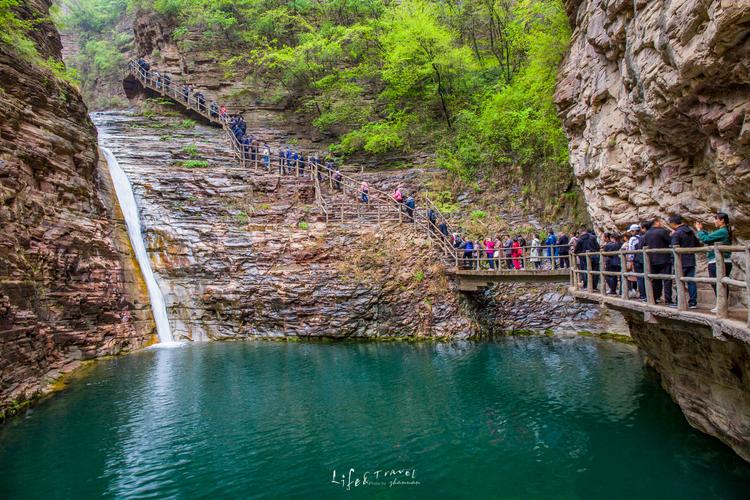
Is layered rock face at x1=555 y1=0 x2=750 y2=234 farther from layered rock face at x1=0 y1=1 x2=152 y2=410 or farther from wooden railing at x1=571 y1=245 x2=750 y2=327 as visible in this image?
layered rock face at x1=0 y1=1 x2=152 y2=410

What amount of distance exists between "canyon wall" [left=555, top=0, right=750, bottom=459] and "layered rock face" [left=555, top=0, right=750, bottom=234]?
0.02 metres

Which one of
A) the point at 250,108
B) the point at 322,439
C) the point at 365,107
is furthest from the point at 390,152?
the point at 322,439

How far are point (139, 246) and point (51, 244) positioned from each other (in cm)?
549

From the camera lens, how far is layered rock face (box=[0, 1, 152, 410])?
12.3 m

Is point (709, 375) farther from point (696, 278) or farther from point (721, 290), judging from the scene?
point (721, 290)

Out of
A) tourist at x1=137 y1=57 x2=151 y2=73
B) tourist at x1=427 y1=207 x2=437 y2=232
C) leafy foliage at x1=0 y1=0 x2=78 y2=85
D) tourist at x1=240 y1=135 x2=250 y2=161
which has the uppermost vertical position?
tourist at x1=137 y1=57 x2=151 y2=73

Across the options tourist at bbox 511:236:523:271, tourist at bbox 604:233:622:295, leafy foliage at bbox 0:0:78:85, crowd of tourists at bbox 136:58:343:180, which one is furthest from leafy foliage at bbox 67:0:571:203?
leafy foliage at bbox 0:0:78:85

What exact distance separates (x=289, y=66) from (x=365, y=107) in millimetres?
5911

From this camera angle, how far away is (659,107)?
8922 millimetres

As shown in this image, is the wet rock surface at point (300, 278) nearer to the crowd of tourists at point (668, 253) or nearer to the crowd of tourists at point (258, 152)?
the crowd of tourists at point (258, 152)

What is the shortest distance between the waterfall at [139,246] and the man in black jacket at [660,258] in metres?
18.4

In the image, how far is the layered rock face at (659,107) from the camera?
716 centimetres

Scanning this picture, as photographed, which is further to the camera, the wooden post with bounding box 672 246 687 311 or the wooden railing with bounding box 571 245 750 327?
the wooden post with bounding box 672 246 687 311

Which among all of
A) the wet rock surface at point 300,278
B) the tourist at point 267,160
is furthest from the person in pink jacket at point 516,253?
the tourist at point 267,160
